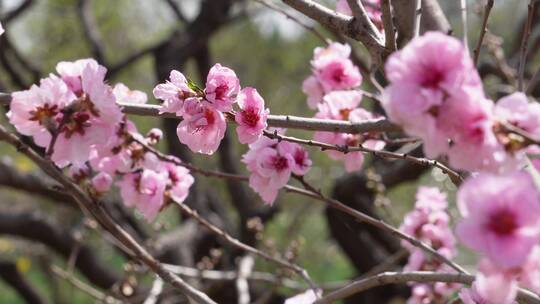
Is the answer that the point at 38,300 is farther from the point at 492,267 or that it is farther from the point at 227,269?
the point at 492,267

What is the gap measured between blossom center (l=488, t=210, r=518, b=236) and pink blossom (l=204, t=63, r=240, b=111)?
0.45 m

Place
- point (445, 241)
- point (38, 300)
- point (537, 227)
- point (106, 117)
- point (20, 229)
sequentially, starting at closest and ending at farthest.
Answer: point (537, 227) < point (106, 117) < point (445, 241) < point (20, 229) < point (38, 300)

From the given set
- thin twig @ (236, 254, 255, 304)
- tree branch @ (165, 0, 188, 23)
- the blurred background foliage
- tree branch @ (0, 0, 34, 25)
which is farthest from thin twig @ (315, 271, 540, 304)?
the blurred background foliage

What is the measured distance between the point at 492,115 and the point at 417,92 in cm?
8

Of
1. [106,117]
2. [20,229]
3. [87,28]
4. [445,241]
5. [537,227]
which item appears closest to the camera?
[537,227]

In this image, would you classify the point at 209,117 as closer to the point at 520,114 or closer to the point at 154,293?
the point at 520,114

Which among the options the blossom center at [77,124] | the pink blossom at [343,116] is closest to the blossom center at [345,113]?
the pink blossom at [343,116]

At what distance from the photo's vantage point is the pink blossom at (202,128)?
95 cm

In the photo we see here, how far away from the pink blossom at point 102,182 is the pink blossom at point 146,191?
40 millimetres

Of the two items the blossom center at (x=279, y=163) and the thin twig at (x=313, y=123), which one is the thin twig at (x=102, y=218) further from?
the blossom center at (x=279, y=163)

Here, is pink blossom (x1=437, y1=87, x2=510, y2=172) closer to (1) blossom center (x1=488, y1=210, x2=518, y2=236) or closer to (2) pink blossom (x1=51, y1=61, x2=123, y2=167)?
(1) blossom center (x1=488, y1=210, x2=518, y2=236)

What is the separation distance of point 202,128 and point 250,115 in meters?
0.07

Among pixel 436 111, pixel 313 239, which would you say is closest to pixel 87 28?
pixel 436 111

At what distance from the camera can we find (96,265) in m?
3.41
